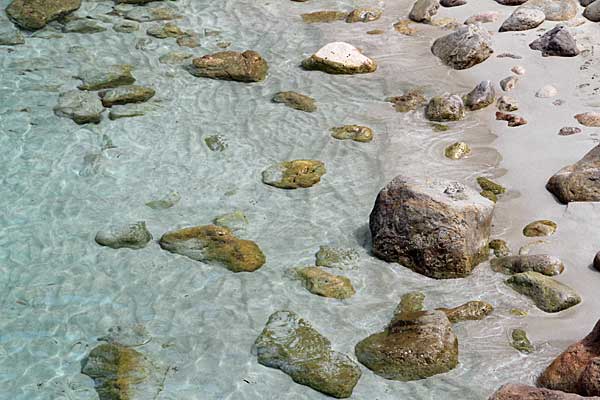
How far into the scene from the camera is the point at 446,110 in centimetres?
798

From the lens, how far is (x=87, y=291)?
19.1ft

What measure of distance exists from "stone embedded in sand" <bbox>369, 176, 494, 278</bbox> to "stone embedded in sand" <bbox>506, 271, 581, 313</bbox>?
371 millimetres

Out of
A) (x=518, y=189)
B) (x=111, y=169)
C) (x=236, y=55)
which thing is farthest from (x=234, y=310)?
(x=236, y=55)

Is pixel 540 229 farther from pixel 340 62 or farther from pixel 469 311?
pixel 340 62

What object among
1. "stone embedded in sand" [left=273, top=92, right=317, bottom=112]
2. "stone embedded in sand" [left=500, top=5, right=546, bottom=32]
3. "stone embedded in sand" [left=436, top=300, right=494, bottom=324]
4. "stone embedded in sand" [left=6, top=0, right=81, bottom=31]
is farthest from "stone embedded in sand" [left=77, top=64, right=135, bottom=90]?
"stone embedded in sand" [left=436, top=300, right=494, bottom=324]

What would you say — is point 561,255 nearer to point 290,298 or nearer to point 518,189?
point 518,189

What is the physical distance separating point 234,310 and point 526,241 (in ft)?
7.33

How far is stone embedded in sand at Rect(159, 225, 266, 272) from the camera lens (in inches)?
241

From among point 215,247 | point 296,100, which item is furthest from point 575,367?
point 296,100

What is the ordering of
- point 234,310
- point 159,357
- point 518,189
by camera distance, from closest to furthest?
point 159,357, point 234,310, point 518,189

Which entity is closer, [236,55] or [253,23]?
[236,55]

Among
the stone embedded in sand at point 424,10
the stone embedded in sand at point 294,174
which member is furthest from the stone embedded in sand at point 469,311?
the stone embedded in sand at point 424,10

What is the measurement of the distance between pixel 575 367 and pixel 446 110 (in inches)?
144

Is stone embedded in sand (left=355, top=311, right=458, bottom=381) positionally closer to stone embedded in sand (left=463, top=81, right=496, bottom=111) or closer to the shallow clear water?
the shallow clear water
